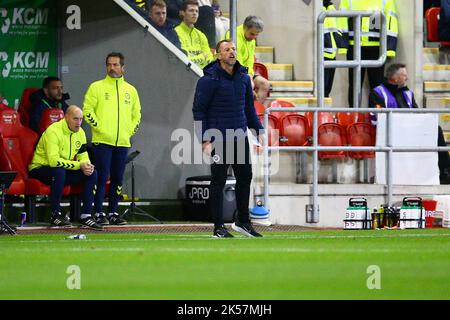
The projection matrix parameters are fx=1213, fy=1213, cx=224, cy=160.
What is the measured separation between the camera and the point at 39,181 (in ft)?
48.9

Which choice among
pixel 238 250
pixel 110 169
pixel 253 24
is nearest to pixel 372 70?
pixel 253 24

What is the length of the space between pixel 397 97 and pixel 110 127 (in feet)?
14.5

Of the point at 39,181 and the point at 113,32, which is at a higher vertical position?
the point at 113,32

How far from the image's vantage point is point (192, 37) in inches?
637

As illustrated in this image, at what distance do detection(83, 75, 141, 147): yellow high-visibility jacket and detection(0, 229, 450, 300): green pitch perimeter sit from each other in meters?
2.95

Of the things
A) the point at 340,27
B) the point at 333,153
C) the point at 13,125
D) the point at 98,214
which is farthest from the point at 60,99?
the point at 340,27

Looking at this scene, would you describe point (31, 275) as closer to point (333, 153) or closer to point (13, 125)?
point (13, 125)

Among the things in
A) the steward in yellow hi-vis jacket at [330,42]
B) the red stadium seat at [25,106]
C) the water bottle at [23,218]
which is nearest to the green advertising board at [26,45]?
the red stadium seat at [25,106]

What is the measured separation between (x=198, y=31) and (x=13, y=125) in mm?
2786

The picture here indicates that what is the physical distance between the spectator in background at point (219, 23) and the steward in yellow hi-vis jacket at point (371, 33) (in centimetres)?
217

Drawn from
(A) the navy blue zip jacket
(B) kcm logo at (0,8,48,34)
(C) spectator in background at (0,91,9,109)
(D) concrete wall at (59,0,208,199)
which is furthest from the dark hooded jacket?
(A) the navy blue zip jacket

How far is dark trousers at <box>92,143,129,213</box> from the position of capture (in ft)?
49.0
